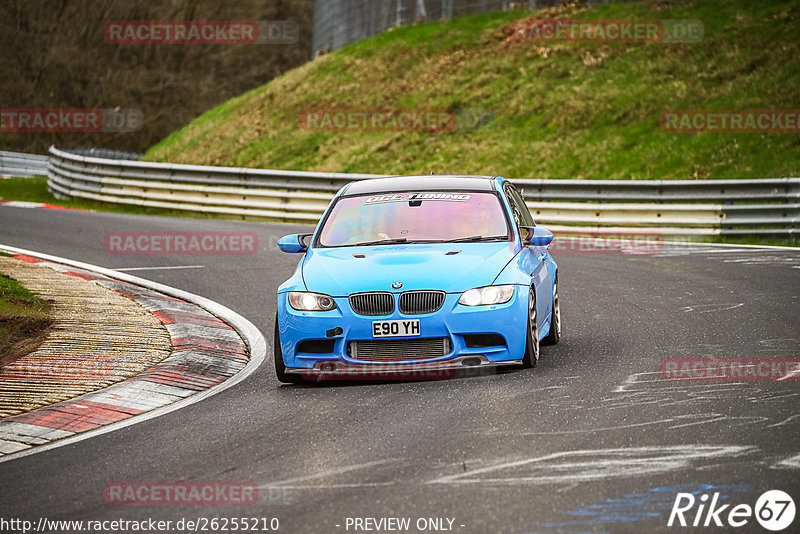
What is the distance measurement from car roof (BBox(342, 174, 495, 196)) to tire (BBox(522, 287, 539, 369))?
4.86 feet

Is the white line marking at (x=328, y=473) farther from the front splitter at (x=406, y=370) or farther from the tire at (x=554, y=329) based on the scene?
the tire at (x=554, y=329)

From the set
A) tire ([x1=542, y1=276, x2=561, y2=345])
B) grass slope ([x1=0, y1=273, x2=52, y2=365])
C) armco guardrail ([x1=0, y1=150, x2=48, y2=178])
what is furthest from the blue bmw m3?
armco guardrail ([x1=0, y1=150, x2=48, y2=178])

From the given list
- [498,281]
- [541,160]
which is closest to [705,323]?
[498,281]

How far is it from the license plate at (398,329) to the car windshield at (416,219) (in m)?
1.21

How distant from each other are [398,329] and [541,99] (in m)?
26.0

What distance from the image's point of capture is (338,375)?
8.55m

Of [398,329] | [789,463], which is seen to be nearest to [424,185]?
[398,329]

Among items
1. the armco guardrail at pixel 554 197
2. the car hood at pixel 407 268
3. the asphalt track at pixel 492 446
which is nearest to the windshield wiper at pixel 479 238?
the car hood at pixel 407 268

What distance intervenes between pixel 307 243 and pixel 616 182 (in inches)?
478

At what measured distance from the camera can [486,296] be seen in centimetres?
824

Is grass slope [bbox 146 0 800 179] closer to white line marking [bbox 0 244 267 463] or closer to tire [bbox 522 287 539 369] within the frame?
white line marking [bbox 0 244 267 463]

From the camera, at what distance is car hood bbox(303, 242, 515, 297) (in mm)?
8234

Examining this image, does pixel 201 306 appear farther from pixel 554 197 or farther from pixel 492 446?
pixel 554 197

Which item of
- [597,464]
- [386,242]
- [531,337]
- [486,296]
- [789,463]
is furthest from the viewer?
[386,242]
